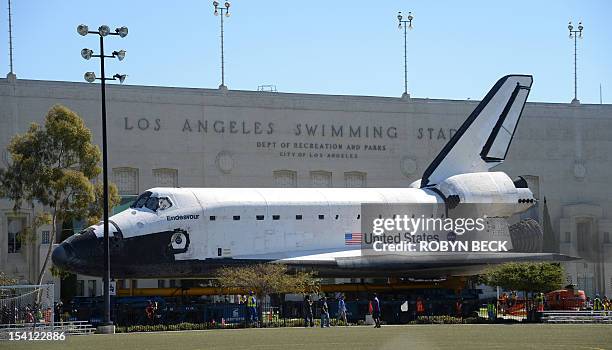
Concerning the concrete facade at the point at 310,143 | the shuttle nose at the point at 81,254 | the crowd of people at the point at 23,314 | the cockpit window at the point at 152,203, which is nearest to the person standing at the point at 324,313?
the cockpit window at the point at 152,203

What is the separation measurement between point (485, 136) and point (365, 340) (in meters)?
18.8

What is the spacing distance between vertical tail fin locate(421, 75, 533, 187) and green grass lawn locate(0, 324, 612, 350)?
1234 cm

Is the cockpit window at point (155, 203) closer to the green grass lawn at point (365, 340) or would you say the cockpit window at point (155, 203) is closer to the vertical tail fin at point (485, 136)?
the green grass lawn at point (365, 340)

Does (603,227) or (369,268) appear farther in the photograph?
(603,227)

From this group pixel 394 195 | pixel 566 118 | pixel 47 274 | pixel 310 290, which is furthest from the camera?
pixel 566 118

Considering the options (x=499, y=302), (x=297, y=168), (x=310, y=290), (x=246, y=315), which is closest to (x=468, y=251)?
(x=499, y=302)

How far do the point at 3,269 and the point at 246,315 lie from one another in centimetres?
2026

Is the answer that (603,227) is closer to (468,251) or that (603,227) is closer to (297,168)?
(297,168)

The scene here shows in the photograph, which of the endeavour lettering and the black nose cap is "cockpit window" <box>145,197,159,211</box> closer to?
the endeavour lettering

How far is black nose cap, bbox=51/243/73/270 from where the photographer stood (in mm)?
30750

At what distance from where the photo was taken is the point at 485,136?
39062 mm

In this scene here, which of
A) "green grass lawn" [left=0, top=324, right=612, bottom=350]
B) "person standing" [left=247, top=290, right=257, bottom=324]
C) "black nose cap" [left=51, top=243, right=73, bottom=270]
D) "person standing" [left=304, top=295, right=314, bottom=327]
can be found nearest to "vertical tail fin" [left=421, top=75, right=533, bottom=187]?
"person standing" [left=247, top=290, right=257, bottom=324]

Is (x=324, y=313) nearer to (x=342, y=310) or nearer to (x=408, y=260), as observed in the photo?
(x=342, y=310)

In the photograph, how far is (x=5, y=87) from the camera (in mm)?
46219
